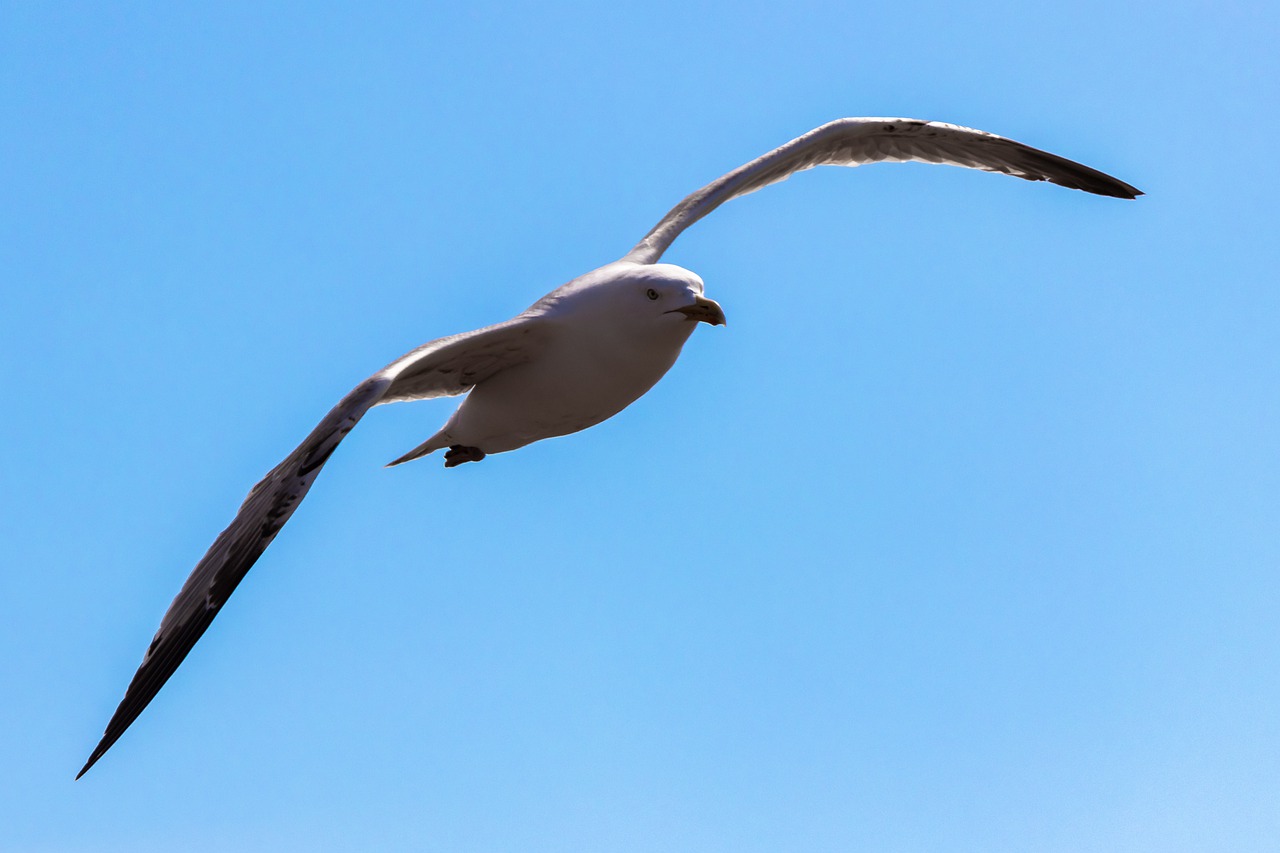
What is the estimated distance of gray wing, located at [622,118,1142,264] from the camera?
12891 millimetres

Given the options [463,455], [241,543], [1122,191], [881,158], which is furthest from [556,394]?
[1122,191]

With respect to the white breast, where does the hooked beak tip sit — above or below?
above

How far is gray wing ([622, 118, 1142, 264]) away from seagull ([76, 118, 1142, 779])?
0.04m

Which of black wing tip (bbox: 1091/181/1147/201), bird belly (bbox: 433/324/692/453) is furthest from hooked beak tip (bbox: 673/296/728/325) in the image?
black wing tip (bbox: 1091/181/1147/201)

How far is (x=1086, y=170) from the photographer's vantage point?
15172mm

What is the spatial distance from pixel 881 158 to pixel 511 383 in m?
5.70

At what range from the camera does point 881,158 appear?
48.3ft

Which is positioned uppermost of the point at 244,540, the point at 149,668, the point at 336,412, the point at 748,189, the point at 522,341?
the point at 748,189

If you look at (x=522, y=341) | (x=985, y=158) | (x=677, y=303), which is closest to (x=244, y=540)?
(x=522, y=341)

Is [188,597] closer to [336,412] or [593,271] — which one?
[336,412]

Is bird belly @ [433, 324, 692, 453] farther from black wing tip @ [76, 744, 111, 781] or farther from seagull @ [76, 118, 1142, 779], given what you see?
black wing tip @ [76, 744, 111, 781]

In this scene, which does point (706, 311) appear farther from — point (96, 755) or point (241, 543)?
point (96, 755)

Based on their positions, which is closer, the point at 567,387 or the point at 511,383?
the point at 567,387

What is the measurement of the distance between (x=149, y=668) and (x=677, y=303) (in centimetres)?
418
